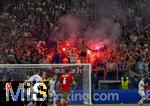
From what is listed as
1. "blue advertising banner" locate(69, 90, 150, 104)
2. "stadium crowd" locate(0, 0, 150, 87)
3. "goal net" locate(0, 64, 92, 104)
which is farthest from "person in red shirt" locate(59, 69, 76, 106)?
"stadium crowd" locate(0, 0, 150, 87)

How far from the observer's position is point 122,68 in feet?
121

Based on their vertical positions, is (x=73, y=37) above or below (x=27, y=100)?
above

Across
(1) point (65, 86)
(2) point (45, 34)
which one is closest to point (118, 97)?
(1) point (65, 86)

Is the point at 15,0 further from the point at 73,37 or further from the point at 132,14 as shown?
the point at 132,14

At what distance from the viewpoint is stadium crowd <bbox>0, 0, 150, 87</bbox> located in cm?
3750

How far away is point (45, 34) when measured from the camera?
135ft

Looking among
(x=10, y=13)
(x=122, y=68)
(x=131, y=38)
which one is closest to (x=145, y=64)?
(x=122, y=68)

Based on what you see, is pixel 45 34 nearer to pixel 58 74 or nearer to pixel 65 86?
pixel 58 74

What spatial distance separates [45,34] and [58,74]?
9867mm

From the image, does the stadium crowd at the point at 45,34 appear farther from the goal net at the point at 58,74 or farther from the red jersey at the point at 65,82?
the red jersey at the point at 65,82

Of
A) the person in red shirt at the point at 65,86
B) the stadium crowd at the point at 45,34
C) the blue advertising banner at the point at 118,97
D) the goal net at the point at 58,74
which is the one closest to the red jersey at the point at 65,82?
the person in red shirt at the point at 65,86

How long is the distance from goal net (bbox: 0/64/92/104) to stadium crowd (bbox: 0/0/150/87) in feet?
10.4

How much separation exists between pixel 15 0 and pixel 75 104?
37.6 feet

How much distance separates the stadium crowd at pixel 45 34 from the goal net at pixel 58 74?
316cm
